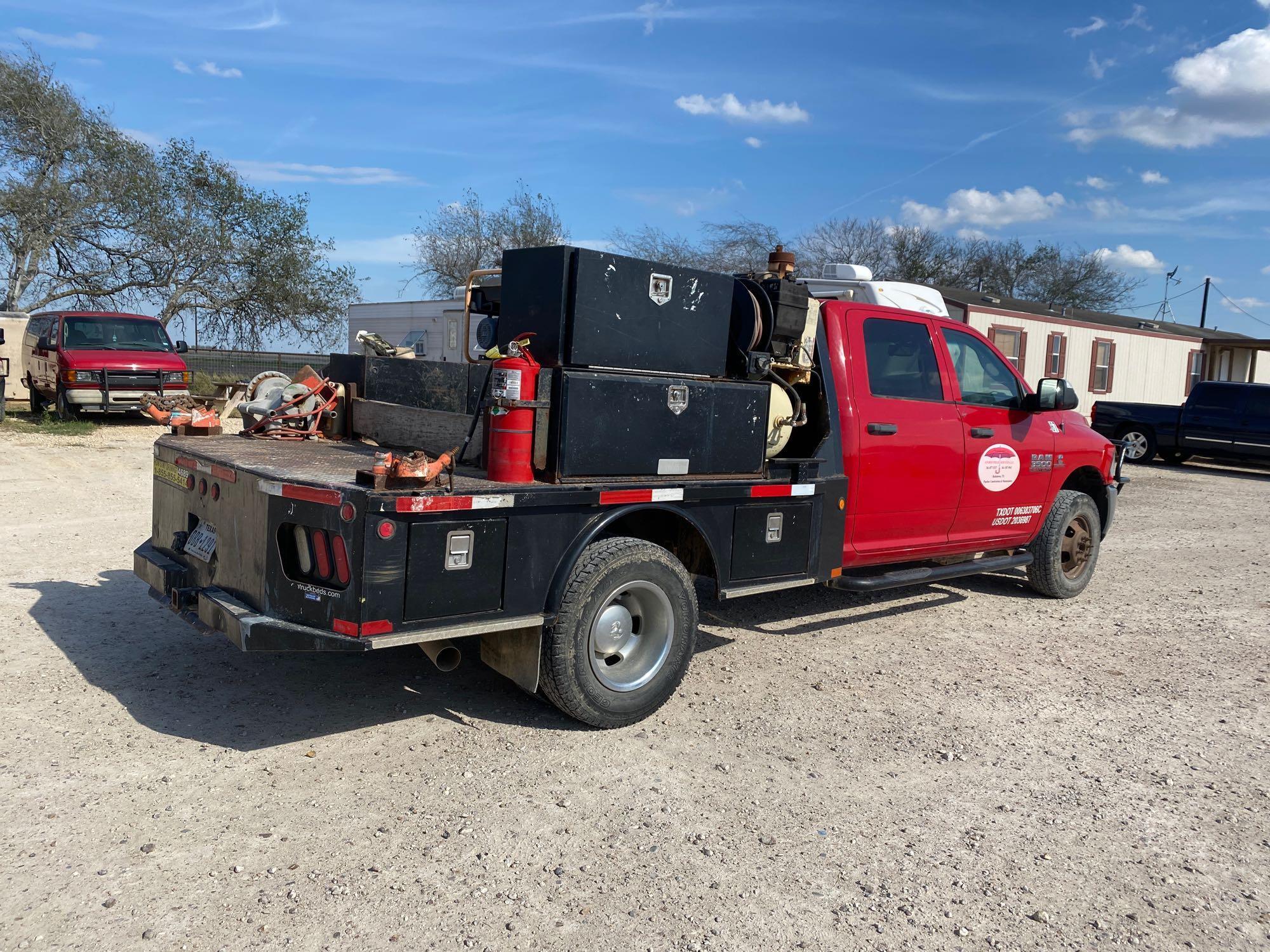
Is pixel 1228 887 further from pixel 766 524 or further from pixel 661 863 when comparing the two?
pixel 766 524

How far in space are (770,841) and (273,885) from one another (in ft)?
5.50

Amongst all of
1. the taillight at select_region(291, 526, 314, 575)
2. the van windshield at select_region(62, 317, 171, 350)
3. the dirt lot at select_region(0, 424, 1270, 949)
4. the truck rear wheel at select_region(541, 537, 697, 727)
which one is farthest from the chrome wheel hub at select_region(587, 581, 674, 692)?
the van windshield at select_region(62, 317, 171, 350)

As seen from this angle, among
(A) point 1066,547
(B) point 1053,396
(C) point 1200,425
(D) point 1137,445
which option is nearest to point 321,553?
(B) point 1053,396

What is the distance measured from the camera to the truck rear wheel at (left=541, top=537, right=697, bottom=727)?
165 inches

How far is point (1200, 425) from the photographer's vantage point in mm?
19312

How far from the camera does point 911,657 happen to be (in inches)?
232

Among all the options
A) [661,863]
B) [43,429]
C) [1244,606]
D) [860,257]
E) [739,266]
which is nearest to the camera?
[661,863]

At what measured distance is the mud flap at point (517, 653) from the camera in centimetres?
421

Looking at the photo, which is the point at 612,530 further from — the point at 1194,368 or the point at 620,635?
the point at 1194,368

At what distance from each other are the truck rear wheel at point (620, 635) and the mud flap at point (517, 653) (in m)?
0.05

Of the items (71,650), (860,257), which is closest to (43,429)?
(71,650)

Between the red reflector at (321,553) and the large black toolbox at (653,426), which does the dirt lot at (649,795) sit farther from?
the large black toolbox at (653,426)

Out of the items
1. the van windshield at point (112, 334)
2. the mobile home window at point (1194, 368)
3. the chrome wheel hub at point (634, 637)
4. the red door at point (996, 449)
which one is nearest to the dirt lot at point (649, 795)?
the chrome wheel hub at point (634, 637)

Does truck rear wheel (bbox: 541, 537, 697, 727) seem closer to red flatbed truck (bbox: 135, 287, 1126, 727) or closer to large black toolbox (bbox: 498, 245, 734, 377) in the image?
red flatbed truck (bbox: 135, 287, 1126, 727)
